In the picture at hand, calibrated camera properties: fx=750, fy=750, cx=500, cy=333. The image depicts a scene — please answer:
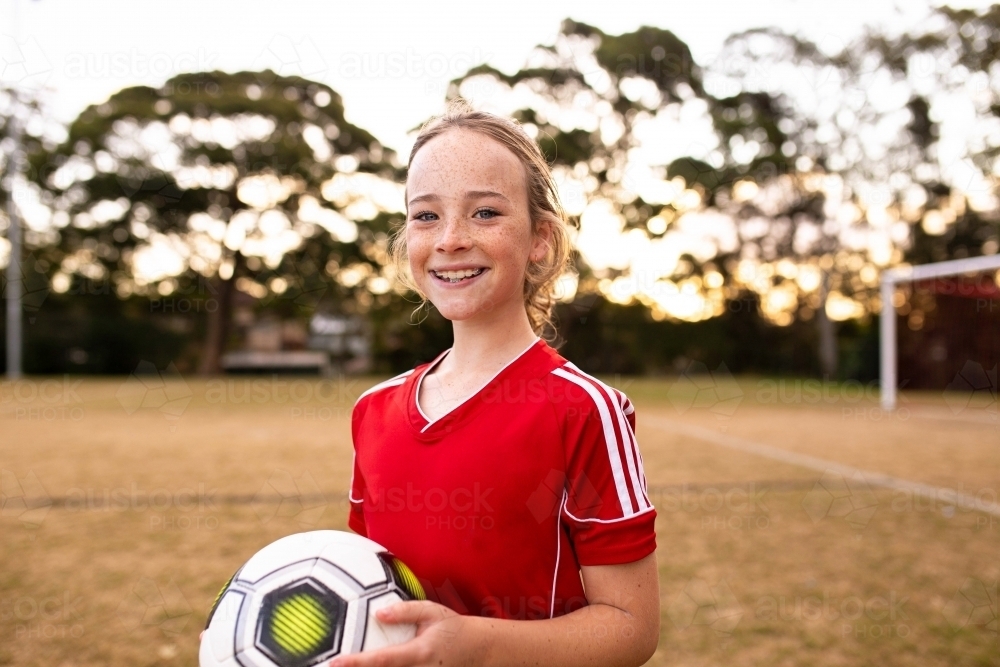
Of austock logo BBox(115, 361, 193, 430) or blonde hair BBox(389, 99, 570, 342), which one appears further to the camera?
austock logo BBox(115, 361, 193, 430)

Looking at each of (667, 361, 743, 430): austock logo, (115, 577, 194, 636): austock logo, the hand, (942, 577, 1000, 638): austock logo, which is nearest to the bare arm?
the hand

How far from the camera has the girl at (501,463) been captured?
1.13 metres

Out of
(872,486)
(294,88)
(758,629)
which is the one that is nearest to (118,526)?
(758,629)

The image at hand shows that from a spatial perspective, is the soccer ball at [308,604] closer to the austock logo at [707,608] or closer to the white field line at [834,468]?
the austock logo at [707,608]

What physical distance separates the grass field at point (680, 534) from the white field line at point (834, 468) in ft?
0.23

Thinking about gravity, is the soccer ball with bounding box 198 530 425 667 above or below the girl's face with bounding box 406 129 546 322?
below

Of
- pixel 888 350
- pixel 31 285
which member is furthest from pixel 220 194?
pixel 888 350

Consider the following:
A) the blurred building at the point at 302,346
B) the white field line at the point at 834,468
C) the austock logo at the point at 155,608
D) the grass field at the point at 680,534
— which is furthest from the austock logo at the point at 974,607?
the blurred building at the point at 302,346

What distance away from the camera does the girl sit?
1.13 m

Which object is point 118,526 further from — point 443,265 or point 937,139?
point 937,139

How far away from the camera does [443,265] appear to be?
4.35 feet

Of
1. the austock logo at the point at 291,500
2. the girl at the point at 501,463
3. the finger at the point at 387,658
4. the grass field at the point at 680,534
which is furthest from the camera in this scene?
the austock logo at the point at 291,500

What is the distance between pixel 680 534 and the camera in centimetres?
475

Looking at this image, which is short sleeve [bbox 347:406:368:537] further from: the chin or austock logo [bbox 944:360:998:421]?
austock logo [bbox 944:360:998:421]
